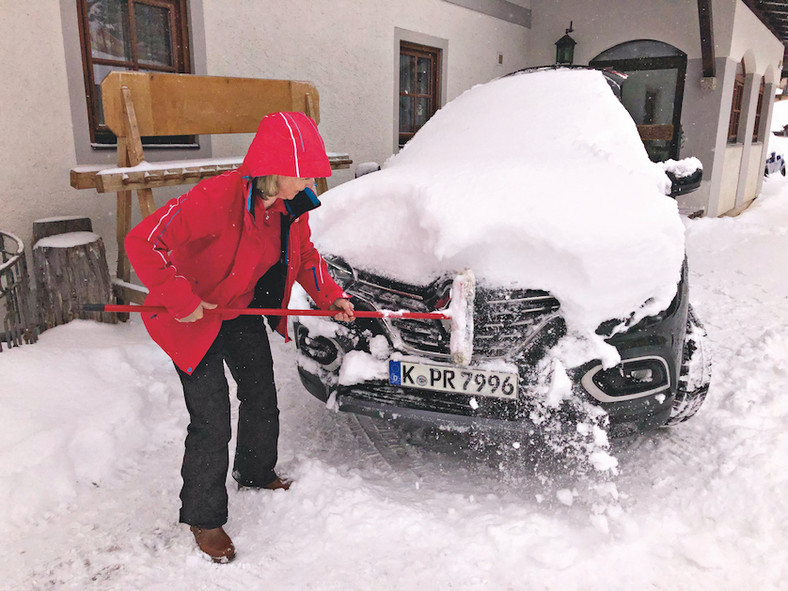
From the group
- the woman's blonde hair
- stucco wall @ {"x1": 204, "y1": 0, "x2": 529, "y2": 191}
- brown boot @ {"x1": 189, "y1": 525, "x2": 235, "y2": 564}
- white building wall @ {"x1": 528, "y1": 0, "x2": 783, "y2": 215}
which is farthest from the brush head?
white building wall @ {"x1": 528, "y1": 0, "x2": 783, "y2": 215}

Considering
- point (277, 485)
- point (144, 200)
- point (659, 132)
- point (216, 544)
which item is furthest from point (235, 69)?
point (659, 132)

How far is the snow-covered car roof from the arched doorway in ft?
24.3

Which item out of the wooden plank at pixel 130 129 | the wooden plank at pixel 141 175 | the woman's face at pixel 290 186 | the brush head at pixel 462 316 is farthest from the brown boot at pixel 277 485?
the wooden plank at pixel 130 129

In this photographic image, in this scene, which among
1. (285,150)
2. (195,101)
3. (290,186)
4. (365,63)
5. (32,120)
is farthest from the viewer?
(365,63)

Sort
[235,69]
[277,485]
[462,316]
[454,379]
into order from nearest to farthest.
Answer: [462,316] < [454,379] < [277,485] < [235,69]

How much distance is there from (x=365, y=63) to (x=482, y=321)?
5.95 m

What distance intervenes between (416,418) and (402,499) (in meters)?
0.38

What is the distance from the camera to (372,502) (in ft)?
8.18

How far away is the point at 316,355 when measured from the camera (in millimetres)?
2707

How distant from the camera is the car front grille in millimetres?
2311

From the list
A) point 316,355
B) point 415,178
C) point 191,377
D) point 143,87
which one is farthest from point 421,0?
point 191,377

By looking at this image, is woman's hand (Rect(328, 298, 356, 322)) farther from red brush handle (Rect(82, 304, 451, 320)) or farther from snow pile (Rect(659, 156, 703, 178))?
snow pile (Rect(659, 156, 703, 178))

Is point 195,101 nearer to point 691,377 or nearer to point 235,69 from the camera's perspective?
point 235,69

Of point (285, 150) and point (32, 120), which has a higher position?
point (32, 120)
